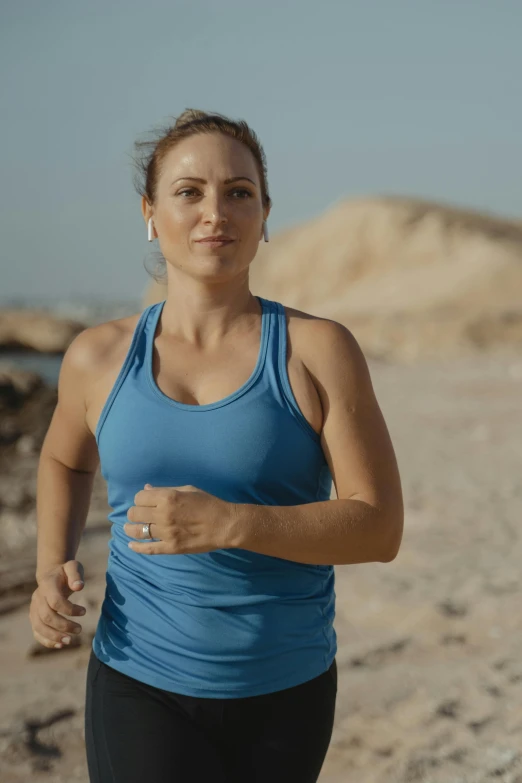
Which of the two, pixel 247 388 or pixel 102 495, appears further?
pixel 102 495

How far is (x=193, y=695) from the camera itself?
5.53 feet

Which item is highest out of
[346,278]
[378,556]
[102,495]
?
[378,556]

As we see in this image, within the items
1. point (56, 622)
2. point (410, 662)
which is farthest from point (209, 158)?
point (410, 662)

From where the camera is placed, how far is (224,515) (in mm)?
1579

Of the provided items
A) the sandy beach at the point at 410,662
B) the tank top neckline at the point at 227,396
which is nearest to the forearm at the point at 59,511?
the tank top neckline at the point at 227,396

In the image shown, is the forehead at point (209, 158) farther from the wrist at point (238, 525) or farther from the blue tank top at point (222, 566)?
the wrist at point (238, 525)

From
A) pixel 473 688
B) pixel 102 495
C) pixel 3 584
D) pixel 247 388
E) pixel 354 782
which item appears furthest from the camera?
pixel 102 495

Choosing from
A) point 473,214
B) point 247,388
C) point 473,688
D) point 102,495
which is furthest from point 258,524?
point 473,214

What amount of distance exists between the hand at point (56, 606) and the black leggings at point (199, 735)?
0.38 ft

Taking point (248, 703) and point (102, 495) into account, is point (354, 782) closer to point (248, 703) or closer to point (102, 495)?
point (248, 703)

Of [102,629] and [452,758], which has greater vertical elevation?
[102,629]

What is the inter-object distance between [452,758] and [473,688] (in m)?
0.60

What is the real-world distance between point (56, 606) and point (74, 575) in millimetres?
65

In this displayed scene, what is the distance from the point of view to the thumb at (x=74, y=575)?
1790 mm
